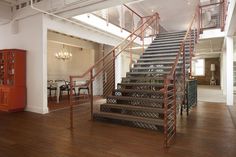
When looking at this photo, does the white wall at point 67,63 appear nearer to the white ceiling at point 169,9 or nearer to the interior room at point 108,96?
the interior room at point 108,96

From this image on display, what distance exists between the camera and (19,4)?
5.68 metres

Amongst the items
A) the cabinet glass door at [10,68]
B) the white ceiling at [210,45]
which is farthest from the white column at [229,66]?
the cabinet glass door at [10,68]

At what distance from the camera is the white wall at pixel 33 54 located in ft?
17.5

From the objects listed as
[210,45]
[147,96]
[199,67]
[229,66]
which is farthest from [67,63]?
[199,67]

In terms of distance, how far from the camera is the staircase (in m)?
3.73

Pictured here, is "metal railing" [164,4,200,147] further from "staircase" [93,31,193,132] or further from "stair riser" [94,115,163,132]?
"stair riser" [94,115,163,132]

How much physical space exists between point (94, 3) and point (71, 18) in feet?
4.75

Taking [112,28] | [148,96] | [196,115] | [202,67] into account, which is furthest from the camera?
[202,67]

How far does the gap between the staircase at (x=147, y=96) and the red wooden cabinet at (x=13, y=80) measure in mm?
2598

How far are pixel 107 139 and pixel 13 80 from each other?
12.5ft

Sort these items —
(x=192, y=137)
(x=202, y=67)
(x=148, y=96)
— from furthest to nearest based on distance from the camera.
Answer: (x=202, y=67), (x=148, y=96), (x=192, y=137)

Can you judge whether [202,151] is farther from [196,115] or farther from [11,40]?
[11,40]

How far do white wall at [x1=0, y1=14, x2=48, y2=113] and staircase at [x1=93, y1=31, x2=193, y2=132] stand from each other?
203 centimetres

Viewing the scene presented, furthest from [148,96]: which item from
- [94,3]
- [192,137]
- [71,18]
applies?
[71,18]
